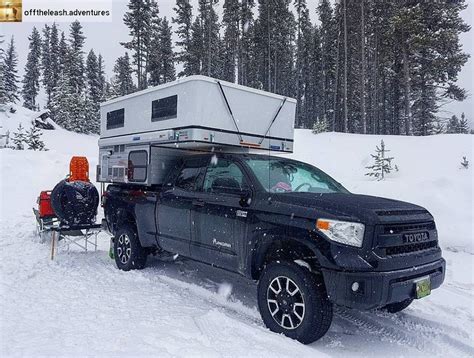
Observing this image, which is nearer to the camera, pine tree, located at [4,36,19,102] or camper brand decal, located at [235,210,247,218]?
camper brand decal, located at [235,210,247,218]

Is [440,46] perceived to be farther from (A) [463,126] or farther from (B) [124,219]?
(B) [124,219]

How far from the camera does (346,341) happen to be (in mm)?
3984

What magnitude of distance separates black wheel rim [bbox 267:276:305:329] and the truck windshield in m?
1.12

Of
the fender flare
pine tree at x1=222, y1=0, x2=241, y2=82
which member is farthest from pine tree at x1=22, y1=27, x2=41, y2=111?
the fender flare

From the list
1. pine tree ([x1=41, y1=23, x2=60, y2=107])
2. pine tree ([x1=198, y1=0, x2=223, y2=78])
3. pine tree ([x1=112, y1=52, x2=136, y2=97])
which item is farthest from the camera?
pine tree ([x1=41, y1=23, x2=60, y2=107])

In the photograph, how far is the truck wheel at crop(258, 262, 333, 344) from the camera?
11.9 feet

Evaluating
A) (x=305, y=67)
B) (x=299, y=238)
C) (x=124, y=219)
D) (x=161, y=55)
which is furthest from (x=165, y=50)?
(x=299, y=238)

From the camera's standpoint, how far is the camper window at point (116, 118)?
7.41 metres

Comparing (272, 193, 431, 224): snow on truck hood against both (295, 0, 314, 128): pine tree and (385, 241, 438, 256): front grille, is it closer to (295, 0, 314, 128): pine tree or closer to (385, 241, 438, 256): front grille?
(385, 241, 438, 256): front grille

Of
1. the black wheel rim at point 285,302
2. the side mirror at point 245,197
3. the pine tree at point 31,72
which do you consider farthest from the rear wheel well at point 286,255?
the pine tree at point 31,72

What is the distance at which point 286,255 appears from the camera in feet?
13.5

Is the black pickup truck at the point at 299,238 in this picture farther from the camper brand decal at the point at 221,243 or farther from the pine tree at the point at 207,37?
the pine tree at the point at 207,37

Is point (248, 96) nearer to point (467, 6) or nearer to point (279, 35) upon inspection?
point (467, 6)

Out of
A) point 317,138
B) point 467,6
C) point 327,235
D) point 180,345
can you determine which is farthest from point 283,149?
point 467,6
